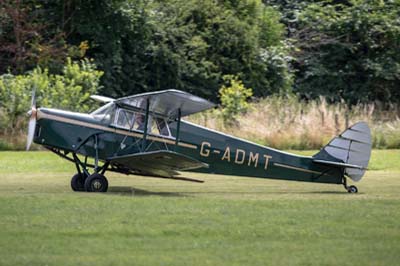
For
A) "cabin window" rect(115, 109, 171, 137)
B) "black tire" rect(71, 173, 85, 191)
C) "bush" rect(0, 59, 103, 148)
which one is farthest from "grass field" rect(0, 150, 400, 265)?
"bush" rect(0, 59, 103, 148)

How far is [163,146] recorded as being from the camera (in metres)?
17.4

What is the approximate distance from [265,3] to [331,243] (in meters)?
33.8

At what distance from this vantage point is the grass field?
409 inches

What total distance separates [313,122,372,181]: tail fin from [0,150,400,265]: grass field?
0.47 metres

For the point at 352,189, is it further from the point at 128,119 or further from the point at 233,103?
the point at 233,103

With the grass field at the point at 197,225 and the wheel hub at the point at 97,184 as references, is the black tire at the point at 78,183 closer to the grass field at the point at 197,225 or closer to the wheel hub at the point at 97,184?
the grass field at the point at 197,225

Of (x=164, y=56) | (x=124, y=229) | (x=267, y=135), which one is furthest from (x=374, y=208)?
(x=164, y=56)

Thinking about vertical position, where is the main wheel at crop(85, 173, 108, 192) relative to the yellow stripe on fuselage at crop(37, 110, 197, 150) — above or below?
below

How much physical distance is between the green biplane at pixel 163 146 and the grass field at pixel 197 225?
1.34 ft

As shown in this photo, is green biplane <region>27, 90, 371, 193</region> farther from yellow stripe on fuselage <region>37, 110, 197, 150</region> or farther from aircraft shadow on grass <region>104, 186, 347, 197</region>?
aircraft shadow on grass <region>104, 186, 347, 197</region>

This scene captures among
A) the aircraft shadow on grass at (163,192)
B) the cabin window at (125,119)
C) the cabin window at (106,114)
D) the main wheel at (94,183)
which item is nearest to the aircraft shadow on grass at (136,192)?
the aircraft shadow on grass at (163,192)

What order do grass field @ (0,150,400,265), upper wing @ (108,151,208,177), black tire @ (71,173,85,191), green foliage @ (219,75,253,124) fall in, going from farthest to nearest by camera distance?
green foliage @ (219,75,253,124), black tire @ (71,173,85,191), upper wing @ (108,151,208,177), grass field @ (0,150,400,265)

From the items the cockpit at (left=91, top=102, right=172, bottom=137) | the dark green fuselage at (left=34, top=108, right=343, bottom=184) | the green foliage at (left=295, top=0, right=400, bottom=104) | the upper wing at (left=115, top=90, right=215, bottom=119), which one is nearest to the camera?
the upper wing at (left=115, top=90, right=215, bottom=119)

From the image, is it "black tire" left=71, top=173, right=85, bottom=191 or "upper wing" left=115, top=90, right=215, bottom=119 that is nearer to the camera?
"upper wing" left=115, top=90, right=215, bottom=119
